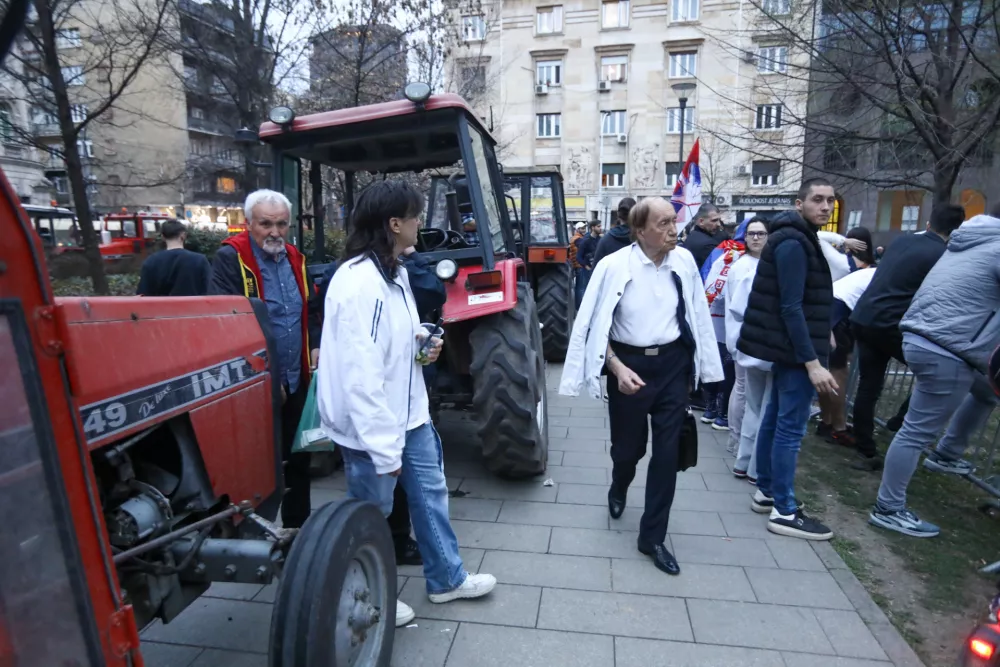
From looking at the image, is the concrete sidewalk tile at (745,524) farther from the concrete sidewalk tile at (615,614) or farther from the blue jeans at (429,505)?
the blue jeans at (429,505)

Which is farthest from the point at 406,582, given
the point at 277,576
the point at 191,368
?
the point at 191,368

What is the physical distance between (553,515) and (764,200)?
102 ft

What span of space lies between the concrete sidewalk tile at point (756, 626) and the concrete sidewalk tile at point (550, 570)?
1.57 ft

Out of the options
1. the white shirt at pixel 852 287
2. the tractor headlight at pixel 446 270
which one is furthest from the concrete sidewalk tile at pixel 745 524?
the white shirt at pixel 852 287

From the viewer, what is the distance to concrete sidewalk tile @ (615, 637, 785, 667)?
252cm

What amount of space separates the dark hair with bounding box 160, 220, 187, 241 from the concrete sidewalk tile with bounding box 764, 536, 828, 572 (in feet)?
16.7

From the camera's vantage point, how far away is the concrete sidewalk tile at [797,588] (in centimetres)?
296

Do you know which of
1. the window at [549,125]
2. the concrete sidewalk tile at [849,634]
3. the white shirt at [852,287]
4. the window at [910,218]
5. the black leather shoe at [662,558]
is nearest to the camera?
the concrete sidewalk tile at [849,634]

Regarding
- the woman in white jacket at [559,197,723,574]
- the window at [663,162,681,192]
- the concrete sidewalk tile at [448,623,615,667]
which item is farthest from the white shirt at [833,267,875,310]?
the window at [663,162,681,192]

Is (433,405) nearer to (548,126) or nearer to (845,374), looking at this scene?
(845,374)

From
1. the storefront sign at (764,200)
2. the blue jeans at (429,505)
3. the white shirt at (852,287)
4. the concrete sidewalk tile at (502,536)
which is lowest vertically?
the concrete sidewalk tile at (502,536)

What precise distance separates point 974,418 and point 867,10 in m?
4.17

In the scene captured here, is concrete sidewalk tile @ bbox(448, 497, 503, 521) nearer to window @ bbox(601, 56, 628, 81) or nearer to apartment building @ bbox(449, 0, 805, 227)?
apartment building @ bbox(449, 0, 805, 227)

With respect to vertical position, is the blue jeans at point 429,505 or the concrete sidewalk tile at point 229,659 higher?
the blue jeans at point 429,505
